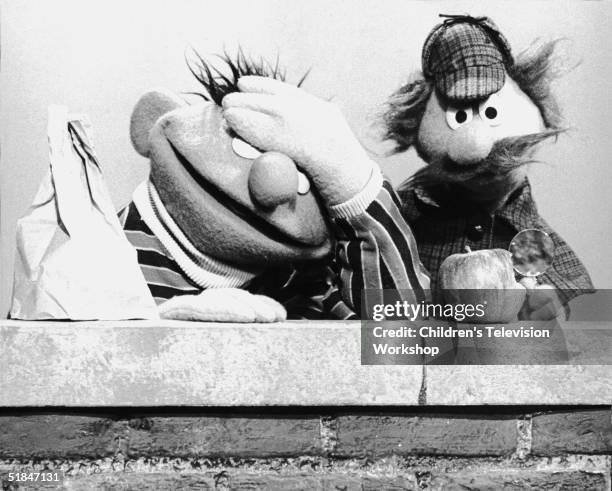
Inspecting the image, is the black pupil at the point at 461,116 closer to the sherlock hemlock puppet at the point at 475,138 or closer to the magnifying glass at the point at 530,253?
the sherlock hemlock puppet at the point at 475,138

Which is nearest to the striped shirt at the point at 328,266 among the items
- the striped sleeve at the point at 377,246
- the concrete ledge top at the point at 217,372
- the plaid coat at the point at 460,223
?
the striped sleeve at the point at 377,246

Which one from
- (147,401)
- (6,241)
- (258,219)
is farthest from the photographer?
(6,241)

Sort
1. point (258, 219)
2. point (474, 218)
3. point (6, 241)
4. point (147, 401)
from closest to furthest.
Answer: point (147, 401) < point (258, 219) < point (474, 218) < point (6, 241)

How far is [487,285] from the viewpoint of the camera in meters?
0.99

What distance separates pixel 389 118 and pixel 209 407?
22.7 inches

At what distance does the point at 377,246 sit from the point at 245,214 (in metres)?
0.17

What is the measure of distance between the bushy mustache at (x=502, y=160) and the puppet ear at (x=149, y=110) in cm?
38

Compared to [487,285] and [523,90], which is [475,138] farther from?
[487,285]

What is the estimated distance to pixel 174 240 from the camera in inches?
46.3

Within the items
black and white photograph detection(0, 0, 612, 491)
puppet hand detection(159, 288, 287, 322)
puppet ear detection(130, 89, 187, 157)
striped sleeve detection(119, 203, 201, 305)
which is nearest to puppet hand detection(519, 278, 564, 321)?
black and white photograph detection(0, 0, 612, 491)

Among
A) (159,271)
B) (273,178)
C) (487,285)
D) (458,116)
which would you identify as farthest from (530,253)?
(159,271)

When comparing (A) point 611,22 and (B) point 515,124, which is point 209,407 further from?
(A) point 611,22

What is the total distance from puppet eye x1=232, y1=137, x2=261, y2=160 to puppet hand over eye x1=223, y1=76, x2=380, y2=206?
0.01 metres

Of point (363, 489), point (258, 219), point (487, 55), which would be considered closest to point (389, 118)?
point (487, 55)
